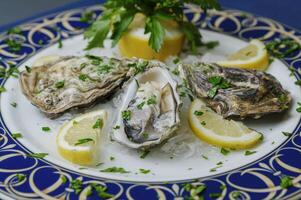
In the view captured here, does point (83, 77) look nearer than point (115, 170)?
No

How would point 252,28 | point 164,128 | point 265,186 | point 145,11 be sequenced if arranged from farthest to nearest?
point 252,28
point 145,11
point 164,128
point 265,186

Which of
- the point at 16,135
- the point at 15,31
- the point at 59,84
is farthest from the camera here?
the point at 15,31

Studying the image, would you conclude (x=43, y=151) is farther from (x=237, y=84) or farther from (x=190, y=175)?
(x=237, y=84)

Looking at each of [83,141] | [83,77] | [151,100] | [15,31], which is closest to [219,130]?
[151,100]

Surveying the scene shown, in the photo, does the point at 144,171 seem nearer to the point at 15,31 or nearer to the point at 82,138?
the point at 82,138

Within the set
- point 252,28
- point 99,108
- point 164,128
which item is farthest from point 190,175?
point 252,28

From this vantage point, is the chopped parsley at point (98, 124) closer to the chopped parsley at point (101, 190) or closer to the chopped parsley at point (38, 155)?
the chopped parsley at point (38, 155)

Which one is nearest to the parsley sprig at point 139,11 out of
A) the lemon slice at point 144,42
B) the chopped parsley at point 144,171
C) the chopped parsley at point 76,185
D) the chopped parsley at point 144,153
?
the lemon slice at point 144,42
